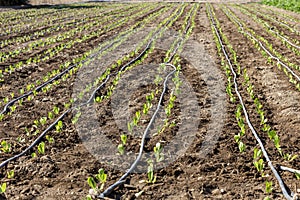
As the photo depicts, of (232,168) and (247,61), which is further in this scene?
(247,61)

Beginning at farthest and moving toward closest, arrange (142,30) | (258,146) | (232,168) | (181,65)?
(142,30)
(181,65)
(258,146)
(232,168)

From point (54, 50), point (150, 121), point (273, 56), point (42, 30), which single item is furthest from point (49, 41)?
point (150, 121)

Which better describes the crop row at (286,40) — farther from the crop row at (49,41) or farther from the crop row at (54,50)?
the crop row at (49,41)

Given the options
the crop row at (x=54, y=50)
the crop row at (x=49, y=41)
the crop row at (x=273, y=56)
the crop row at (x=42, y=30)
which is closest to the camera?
the crop row at (x=273, y=56)

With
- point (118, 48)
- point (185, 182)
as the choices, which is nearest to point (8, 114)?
point (185, 182)

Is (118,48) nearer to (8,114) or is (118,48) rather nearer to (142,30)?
(142,30)

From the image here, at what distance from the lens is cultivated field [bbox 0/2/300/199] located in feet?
10.6

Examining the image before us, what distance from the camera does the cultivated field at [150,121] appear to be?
10.6 feet

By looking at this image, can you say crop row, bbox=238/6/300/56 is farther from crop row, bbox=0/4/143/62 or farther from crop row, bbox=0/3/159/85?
crop row, bbox=0/4/143/62

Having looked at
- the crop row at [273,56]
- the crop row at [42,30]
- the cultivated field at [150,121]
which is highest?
the crop row at [42,30]

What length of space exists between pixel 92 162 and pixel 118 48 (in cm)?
555

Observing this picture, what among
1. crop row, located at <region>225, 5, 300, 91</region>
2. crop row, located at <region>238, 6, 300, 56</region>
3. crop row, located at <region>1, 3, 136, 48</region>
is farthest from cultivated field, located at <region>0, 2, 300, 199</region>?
crop row, located at <region>1, 3, 136, 48</region>

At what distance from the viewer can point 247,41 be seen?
959 centimetres

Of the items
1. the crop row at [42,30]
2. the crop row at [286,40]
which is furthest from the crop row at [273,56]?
the crop row at [42,30]
